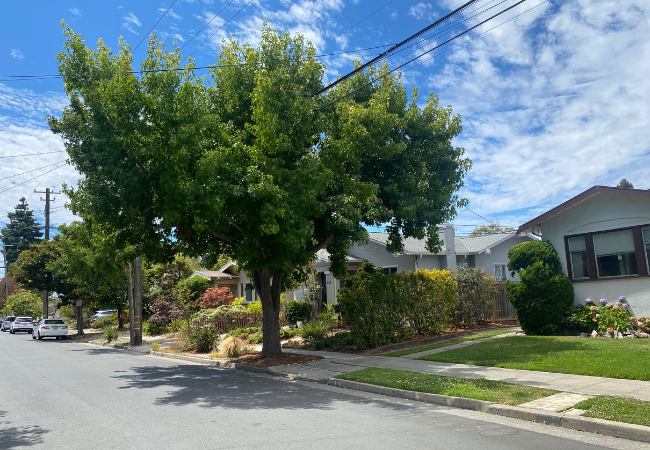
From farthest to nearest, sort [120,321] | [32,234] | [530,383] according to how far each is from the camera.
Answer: [32,234], [120,321], [530,383]

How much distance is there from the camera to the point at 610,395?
817 cm

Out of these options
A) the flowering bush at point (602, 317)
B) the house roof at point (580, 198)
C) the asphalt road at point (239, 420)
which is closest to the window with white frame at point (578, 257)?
the flowering bush at point (602, 317)

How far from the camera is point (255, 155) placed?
38.7 ft

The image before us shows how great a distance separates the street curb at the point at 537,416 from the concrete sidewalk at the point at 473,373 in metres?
1.61

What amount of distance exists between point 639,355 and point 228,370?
34.9ft

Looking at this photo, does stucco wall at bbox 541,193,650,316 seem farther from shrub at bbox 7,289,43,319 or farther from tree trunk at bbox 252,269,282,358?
shrub at bbox 7,289,43,319

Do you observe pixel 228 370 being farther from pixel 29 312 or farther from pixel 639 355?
pixel 29 312

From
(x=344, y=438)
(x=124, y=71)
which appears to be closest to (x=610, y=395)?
(x=344, y=438)

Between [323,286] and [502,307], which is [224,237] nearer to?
[323,286]

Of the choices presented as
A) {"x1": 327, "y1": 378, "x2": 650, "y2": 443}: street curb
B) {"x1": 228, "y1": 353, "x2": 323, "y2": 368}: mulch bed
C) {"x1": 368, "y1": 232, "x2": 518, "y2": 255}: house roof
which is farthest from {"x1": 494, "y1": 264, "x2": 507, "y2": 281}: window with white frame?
{"x1": 327, "y1": 378, "x2": 650, "y2": 443}: street curb

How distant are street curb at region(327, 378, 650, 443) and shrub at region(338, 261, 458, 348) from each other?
18.9 feet

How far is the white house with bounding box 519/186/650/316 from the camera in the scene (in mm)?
14703

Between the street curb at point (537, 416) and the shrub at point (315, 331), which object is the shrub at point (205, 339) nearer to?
the shrub at point (315, 331)

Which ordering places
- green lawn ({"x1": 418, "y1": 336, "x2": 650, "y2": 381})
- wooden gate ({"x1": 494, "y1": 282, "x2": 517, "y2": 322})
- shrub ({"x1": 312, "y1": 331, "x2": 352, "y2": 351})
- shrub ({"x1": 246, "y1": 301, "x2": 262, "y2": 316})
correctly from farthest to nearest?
shrub ({"x1": 246, "y1": 301, "x2": 262, "y2": 316}) → wooden gate ({"x1": 494, "y1": 282, "x2": 517, "y2": 322}) → shrub ({"x1": 312, "y1": 331, "x2": 352, "y2": 351}) → green lawn ({"x1": 418, "y1": 336, "x2": 650, "y2": 381})
